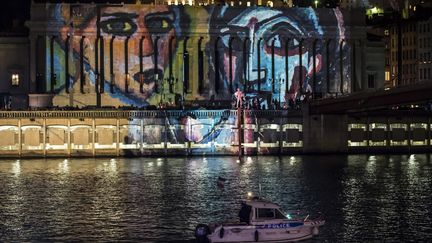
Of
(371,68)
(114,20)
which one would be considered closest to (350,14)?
(371,68)

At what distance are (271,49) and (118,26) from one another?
24.0m

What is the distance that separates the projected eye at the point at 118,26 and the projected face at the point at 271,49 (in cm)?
1396

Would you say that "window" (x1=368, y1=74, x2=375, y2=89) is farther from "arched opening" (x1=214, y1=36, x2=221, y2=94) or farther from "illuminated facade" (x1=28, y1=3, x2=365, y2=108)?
"arched opening" (x1=214, y1=36, x2=221, y2=94)

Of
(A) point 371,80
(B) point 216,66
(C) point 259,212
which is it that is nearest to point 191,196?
(C) point 259,212

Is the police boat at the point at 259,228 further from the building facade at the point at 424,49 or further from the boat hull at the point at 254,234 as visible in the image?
the building facade at the point at 424,49

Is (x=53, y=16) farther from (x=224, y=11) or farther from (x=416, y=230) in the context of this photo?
(x=416, y=230)

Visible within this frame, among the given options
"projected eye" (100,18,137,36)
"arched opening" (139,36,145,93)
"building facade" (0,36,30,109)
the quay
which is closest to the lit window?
"building facade" (0,36,30,109)

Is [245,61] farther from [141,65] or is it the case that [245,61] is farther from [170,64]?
[141,65]

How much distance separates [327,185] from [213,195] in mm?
12105

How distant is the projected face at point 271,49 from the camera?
556 feet

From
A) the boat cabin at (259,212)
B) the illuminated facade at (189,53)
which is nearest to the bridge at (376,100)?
the illuminated facade at (189,53)

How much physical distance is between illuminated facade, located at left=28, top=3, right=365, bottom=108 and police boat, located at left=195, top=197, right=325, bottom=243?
10268 centimetres

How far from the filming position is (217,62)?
170 meters

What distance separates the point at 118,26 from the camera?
6516 inches
